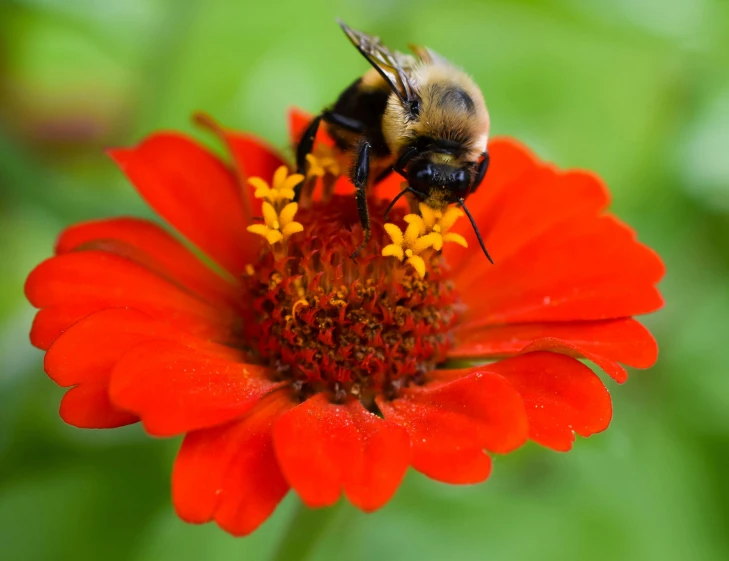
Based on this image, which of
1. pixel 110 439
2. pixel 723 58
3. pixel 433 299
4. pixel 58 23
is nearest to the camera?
pixel 433 299

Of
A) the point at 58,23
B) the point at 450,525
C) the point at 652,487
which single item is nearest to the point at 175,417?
the point at 450,525

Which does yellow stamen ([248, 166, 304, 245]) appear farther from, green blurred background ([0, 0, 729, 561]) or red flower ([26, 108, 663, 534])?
green blurred background ([0, 0, 729, 561])

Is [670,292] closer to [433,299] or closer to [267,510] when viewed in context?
[433,299]

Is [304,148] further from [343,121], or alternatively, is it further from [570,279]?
[570,279]

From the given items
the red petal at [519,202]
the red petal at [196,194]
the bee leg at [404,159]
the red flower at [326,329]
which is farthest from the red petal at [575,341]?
the red petal at [196,194]

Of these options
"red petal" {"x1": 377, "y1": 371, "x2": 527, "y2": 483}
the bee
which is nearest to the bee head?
the bee

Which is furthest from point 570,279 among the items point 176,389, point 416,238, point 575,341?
point 176,389

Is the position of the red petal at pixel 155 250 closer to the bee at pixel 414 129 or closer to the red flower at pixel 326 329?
the red flower at pixel 326 329
